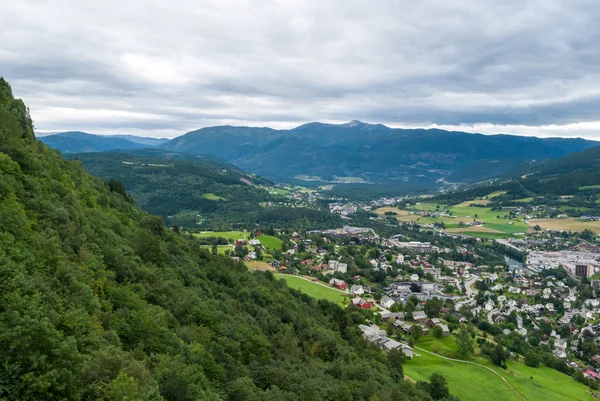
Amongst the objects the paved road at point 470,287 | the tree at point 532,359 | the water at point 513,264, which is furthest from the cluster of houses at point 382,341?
the water at point 513,264

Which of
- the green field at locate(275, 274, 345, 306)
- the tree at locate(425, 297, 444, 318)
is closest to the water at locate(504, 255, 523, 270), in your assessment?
the tree at locate(425, 297, 444, 318)

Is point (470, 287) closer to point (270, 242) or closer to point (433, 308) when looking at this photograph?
point (433, 308)

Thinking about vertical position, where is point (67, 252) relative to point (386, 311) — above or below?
above

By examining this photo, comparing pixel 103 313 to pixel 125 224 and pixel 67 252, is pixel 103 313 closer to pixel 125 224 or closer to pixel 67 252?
pixel 67 252

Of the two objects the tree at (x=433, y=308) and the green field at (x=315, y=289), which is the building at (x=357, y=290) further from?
the tree at (x=433, y=308)

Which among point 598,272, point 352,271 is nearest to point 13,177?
point 352,271

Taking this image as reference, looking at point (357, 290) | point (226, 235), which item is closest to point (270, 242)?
point (226, 235)
